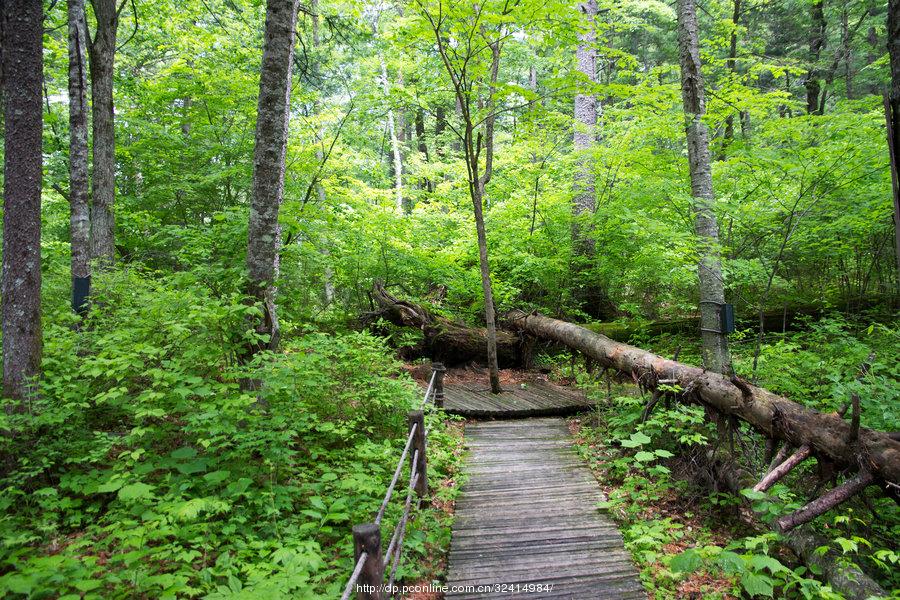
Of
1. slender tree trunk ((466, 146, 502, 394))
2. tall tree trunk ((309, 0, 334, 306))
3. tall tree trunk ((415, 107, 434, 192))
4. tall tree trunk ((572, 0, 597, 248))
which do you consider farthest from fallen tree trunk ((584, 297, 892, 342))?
tall tree trunk ((415, 107, 434, 192))

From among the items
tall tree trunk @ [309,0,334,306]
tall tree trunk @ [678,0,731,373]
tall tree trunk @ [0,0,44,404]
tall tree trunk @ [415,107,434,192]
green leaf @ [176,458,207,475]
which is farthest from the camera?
tall tree trunk @ [415,107,434,192]

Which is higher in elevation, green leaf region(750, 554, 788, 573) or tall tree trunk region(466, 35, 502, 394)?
tall tree trunk region(466, 35, 502, 394)

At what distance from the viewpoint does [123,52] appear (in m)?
17.6

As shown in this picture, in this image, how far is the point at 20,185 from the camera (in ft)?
14.9

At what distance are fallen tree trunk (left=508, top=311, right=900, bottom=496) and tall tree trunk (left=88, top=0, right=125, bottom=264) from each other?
891 cm

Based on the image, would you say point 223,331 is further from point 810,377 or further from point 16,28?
point 810,377

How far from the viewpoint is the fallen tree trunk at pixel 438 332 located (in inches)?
399

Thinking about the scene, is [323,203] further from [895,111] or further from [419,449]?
[895,111]

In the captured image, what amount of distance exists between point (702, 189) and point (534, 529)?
5566mm

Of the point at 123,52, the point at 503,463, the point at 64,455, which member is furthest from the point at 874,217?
the point at 123,52

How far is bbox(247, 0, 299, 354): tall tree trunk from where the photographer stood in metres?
5.33

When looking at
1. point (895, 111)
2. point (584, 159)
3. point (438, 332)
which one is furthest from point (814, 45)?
point (895, 111)

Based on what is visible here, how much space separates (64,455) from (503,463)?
16.3 ft

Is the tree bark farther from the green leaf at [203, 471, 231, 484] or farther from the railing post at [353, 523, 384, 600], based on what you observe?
the railing post at [353, 523, 384, 600]
